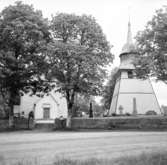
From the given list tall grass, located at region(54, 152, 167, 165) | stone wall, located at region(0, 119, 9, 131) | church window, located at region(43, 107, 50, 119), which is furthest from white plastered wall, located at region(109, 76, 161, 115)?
tall grass, located at region(54, 152, 167, 165)

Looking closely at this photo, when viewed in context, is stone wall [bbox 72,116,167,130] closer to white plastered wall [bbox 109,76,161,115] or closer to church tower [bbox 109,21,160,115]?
church tower [bbox 109,21,160,115]

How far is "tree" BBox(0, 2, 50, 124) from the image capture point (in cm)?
3042

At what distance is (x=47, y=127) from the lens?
34344 mm

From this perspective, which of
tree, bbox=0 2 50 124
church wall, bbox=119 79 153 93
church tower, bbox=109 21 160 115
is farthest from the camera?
church wall, bbox=119 79 153 93

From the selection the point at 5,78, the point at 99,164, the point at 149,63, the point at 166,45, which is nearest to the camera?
the point at 99,164

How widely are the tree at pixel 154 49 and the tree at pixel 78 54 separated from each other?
24.1 feet

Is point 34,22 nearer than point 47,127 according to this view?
Yes

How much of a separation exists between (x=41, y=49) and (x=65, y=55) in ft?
9.64

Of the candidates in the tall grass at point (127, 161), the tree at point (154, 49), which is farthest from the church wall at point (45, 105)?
the tall grass at point (127, 161)

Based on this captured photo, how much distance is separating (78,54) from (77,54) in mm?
123

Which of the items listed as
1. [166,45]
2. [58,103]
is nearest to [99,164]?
[166,45]

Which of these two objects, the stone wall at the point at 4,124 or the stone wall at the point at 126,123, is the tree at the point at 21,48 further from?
the stone wall at the point at 126,123

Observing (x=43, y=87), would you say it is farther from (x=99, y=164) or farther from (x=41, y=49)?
(x=99, y=164)

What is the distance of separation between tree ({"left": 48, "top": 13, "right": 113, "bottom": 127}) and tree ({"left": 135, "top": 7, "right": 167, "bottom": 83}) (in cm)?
735
